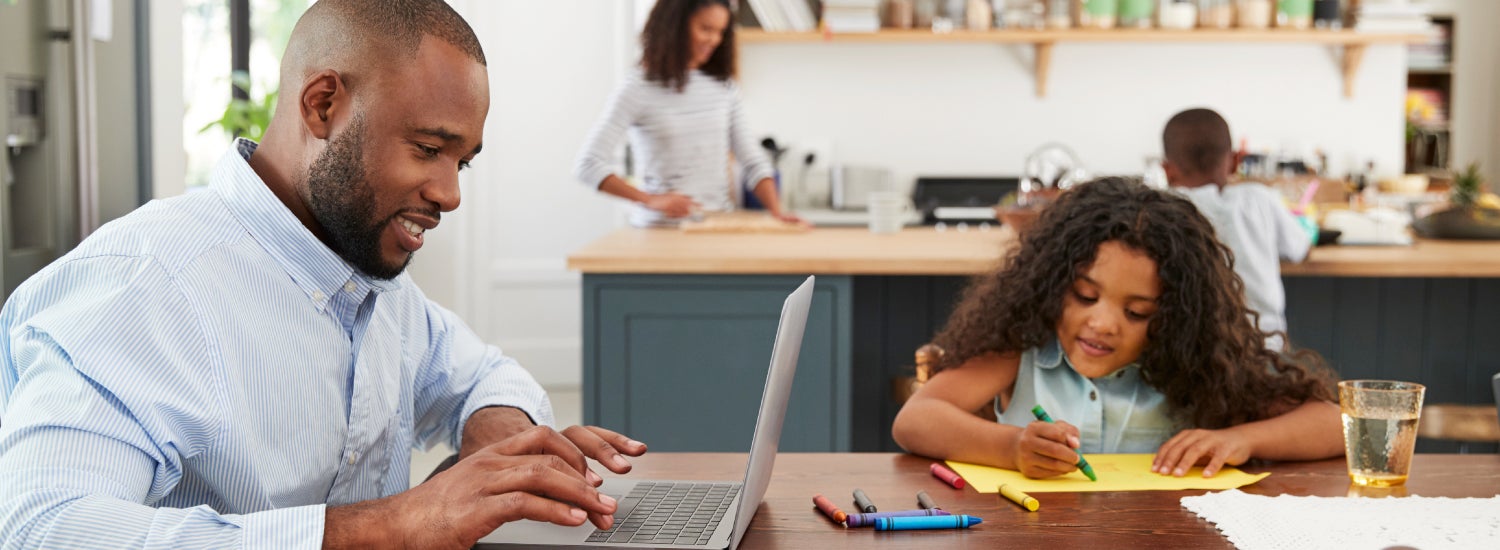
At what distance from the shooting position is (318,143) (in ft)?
3.59

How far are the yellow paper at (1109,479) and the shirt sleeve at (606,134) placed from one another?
2.45 metres

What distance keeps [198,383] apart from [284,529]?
14 cm

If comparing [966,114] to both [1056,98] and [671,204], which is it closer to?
[1056,98]

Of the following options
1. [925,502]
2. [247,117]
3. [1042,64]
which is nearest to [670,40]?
[247,117]

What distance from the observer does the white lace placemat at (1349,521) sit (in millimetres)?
1115

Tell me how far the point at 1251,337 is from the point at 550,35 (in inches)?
155

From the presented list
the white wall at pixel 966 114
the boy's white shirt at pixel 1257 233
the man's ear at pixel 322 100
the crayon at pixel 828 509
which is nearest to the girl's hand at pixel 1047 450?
the crayon at pixel 828 509

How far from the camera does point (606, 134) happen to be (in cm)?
375

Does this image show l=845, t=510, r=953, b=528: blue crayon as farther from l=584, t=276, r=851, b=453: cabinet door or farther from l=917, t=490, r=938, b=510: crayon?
l=584, t=276, r=851, b=453: cabinet door

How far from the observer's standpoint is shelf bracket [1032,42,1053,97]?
5258mm

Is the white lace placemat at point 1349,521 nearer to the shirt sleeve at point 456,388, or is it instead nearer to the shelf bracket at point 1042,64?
the shirt sleeve at point 456,388

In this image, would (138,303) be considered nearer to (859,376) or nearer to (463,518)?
(463,518)

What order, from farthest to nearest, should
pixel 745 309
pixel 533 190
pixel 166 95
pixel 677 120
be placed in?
pixel 533 190
pixel 677 120
pixel 166 95
pixel 745 309

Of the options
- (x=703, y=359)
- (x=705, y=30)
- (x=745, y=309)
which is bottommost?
(x=703, y=359)
